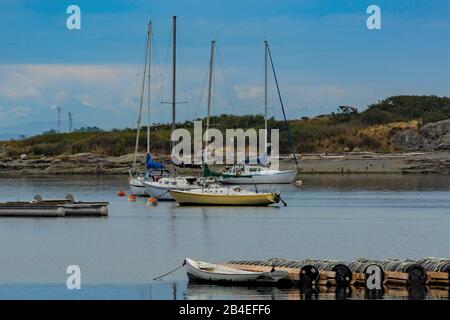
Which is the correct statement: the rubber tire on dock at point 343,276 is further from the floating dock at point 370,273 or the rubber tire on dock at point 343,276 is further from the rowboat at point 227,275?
the rowboat at point 227,275

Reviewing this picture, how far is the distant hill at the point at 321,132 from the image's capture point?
137 meters

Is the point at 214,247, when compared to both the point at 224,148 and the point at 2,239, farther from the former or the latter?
the point at 224,148

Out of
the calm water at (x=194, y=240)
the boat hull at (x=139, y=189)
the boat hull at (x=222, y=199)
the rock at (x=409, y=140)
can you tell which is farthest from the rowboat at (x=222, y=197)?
the rock at (x=409, y=140)

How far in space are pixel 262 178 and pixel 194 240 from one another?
50.2m

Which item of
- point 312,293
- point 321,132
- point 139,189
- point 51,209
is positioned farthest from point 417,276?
point 321,132

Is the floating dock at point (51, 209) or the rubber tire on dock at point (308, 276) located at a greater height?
the floating dock at point (51, 209)

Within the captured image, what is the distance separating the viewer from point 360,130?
464 feet

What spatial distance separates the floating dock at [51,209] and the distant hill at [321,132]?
2780 inches

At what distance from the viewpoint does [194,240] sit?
49.9 meters

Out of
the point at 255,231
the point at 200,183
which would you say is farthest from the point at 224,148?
the point at 255,231

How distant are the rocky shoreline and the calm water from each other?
38.5 metres

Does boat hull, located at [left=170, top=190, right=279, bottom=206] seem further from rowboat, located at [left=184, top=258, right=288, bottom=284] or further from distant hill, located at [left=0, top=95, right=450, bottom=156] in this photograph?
distant hill, located at [left=0, top=95, right=450, bottom=156]

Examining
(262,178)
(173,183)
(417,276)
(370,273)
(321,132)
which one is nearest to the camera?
(417,276)

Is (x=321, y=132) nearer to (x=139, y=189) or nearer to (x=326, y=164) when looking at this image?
(x=326, y=164)
